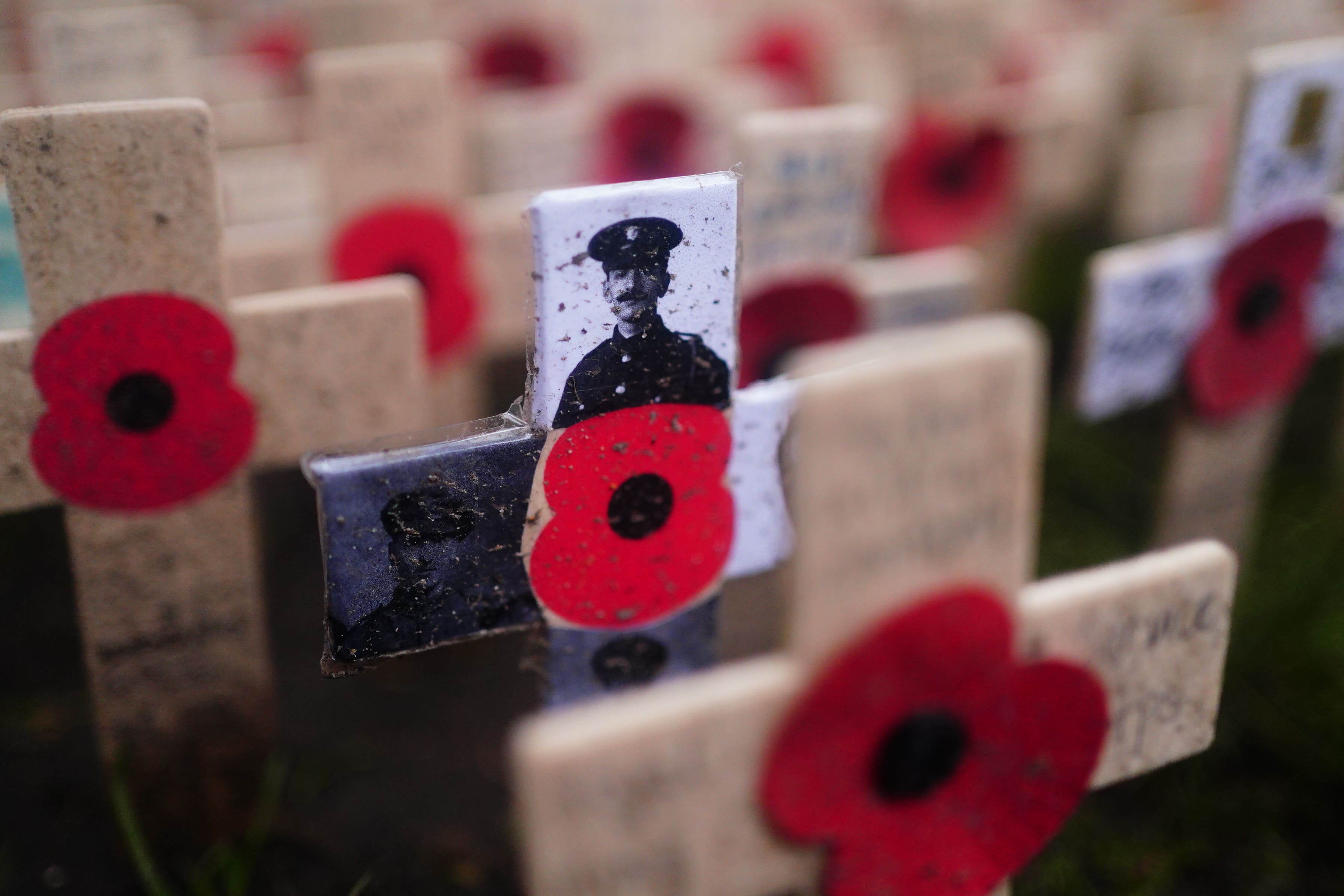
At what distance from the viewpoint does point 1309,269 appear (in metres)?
1.16

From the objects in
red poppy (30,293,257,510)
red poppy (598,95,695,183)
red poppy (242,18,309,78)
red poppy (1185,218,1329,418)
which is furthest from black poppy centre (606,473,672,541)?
red poppy (242,18,309,78)

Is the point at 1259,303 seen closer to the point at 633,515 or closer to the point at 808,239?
the point at 808,239

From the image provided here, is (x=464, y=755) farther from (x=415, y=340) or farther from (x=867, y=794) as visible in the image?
(x=867, y=794)

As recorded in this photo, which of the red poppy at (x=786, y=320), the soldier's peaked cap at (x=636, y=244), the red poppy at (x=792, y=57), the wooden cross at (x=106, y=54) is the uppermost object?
the wooden cross at (x=106, y=54)

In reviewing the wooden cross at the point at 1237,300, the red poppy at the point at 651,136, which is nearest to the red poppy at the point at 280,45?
the red poppy at the point at 651,136

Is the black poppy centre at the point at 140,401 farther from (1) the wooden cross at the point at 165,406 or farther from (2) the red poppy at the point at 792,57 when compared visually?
(2) the red poppy at the point at 792,57

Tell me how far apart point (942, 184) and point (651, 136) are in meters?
0.41

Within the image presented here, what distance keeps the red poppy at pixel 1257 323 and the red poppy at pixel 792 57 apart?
3.02 feet

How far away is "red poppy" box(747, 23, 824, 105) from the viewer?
1917mm

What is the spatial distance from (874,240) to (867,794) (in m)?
1.16

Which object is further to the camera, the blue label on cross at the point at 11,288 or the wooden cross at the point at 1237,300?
the wooden cross at the point at 1237,300

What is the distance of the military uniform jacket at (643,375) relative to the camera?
2.19 ft

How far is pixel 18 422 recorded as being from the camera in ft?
2.63

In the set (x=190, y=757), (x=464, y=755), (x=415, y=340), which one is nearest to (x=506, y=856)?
(x=464, y=755)
